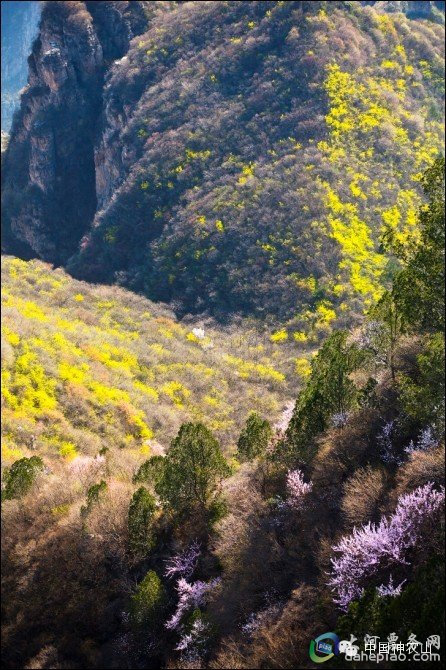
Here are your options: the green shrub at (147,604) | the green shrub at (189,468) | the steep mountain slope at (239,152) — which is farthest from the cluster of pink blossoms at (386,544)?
the steep mountain slope at (239,152)

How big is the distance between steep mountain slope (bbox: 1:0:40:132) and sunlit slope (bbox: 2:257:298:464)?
110933 mm

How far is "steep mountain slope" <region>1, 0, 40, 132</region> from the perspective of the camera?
163 metres

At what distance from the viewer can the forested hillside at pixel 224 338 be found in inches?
750

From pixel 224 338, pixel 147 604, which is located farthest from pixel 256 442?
pixel 224 338

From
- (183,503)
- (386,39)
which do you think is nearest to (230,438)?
(183,503)

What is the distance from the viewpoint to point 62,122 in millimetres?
123688

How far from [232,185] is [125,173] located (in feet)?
93.7

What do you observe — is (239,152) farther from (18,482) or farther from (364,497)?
(364,497)

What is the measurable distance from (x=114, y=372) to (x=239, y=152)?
51173mm

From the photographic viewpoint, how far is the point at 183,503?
26.1 meters

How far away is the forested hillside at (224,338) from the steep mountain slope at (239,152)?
471 mm

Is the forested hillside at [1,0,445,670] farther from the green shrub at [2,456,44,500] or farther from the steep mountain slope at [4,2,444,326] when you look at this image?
the steep mountain slope at [4,2,444,326]

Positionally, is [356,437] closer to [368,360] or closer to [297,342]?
[368,360]

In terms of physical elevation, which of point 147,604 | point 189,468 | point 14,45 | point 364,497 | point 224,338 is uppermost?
point 14,45
